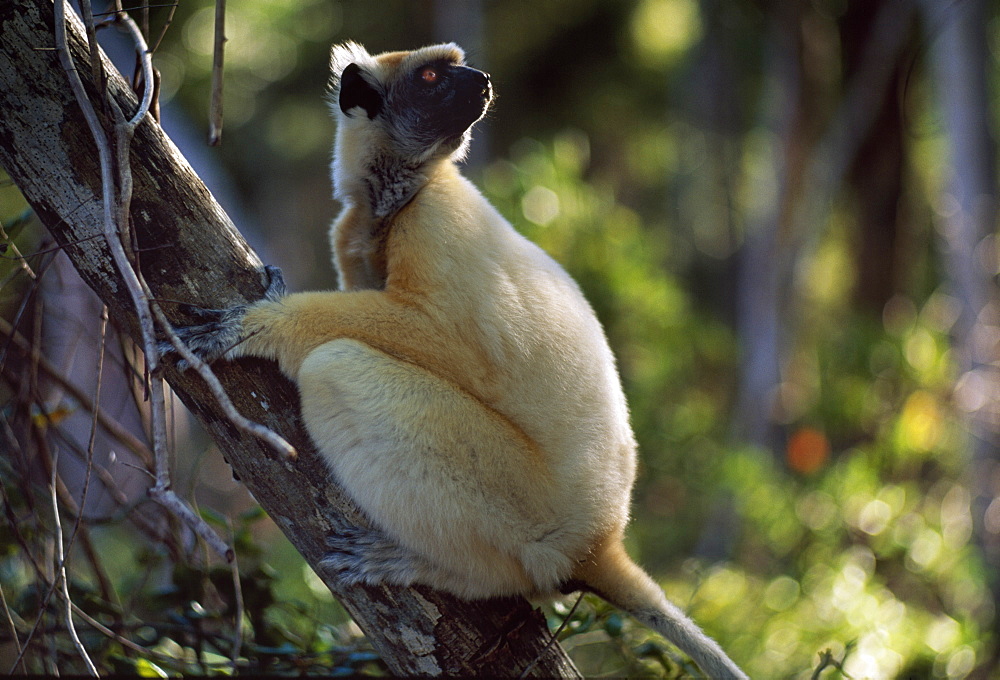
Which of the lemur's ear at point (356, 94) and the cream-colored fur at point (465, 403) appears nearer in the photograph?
the cream-colored fur at point (465, 403)

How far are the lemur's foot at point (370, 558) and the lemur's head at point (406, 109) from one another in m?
1.68

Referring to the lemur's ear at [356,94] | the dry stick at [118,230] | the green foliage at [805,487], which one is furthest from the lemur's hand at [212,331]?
the green foliage at [805,487]

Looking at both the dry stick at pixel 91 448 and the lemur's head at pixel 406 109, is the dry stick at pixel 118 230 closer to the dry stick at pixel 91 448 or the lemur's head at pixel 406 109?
the dry stick at pixel 91 448

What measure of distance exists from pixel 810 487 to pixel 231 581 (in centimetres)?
612

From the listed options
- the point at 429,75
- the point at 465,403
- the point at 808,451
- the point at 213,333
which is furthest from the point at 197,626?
the point at 808,451

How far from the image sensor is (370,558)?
2457 mm

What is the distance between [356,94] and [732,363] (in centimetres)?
1014

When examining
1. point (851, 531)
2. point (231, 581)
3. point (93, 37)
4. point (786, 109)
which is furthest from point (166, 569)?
point (786, 109)

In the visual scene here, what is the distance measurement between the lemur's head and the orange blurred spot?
250 inches

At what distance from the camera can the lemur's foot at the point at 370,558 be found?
7.97ft

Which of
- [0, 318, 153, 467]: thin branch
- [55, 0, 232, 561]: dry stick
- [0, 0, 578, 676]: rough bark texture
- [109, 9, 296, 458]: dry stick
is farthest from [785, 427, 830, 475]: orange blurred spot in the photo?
[55, 0, 232, 561]: dry stick

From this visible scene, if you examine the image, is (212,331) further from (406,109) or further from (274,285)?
(406,109)

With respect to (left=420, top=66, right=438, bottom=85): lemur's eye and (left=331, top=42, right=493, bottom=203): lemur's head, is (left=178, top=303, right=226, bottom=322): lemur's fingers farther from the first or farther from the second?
(left=420, top=66, right=438, bottom=85): lemur's eye

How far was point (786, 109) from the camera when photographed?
400 inches
